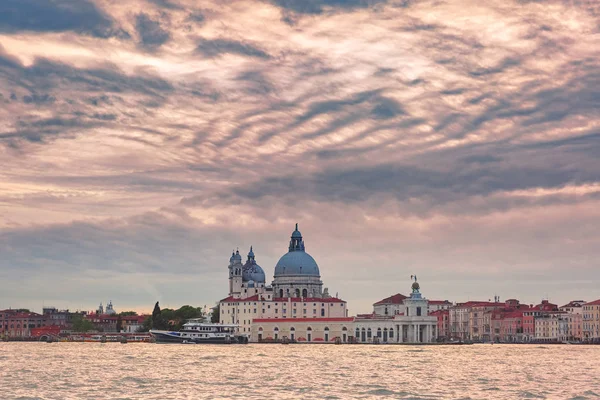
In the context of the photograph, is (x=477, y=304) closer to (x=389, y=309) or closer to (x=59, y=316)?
(x=389, y=309)

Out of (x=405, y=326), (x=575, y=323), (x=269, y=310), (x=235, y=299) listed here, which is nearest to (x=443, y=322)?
(x=575, y=323)

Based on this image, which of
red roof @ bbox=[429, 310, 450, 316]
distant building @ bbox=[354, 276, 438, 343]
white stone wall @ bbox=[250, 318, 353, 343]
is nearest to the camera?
distant building @ bbox=[354, 276, 438, 343]

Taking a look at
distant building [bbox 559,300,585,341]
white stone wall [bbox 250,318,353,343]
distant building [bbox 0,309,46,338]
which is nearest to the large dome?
white stone wall [bbox 250,318,353,343]

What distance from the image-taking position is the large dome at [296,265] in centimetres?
13712

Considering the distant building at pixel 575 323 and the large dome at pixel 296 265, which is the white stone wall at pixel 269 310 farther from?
the distant building at pixel 575 323

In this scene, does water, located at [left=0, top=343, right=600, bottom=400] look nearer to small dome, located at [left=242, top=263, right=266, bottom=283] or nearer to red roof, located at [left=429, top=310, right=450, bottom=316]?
small dome, located at [left=242, top=263, right=266, bottom=283]

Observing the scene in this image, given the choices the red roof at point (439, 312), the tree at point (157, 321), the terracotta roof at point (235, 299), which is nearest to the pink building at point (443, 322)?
the red roof at point (439, 312)

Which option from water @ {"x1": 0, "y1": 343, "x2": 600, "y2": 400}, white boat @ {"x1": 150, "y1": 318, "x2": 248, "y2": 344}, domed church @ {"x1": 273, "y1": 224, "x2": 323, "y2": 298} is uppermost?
domed church @ {"x1": 273, "y1": 224, "x2": 323, "y2": 298}

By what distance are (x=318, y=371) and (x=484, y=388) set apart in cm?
1251

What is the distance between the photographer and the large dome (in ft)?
450

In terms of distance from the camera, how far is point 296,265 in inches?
5408

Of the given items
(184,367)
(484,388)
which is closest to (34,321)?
(184,367)

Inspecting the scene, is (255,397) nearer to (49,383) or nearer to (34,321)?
(49,383)

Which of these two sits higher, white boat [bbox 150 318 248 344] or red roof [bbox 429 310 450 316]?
red roof [bbox 429 310 450 316]
